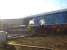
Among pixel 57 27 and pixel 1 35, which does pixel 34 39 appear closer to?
pixel 57 27

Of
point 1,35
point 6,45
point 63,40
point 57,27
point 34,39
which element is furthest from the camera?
point 57,27

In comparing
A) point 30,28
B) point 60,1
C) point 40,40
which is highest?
point 60,1

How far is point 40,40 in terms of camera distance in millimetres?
2512

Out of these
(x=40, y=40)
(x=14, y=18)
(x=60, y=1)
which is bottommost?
(x=40, y=40)

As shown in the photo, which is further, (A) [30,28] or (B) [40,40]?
(A) [30,28]

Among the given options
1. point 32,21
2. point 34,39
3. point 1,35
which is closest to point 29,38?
point 34,39

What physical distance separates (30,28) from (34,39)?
313 millimetres

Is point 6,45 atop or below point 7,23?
below

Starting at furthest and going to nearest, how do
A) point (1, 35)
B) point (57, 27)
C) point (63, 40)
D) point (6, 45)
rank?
1. point (57, 27)
2. point (63, 40)
3. point (1, 35)
4. point (6, 45)

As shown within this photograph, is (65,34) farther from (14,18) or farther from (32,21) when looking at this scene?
(14,18)

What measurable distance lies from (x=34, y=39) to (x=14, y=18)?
548 mm

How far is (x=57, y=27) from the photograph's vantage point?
2.74m

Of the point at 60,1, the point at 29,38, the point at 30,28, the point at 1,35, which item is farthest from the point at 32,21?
the point at 1,35

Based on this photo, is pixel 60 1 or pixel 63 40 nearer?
pixel 63 40
